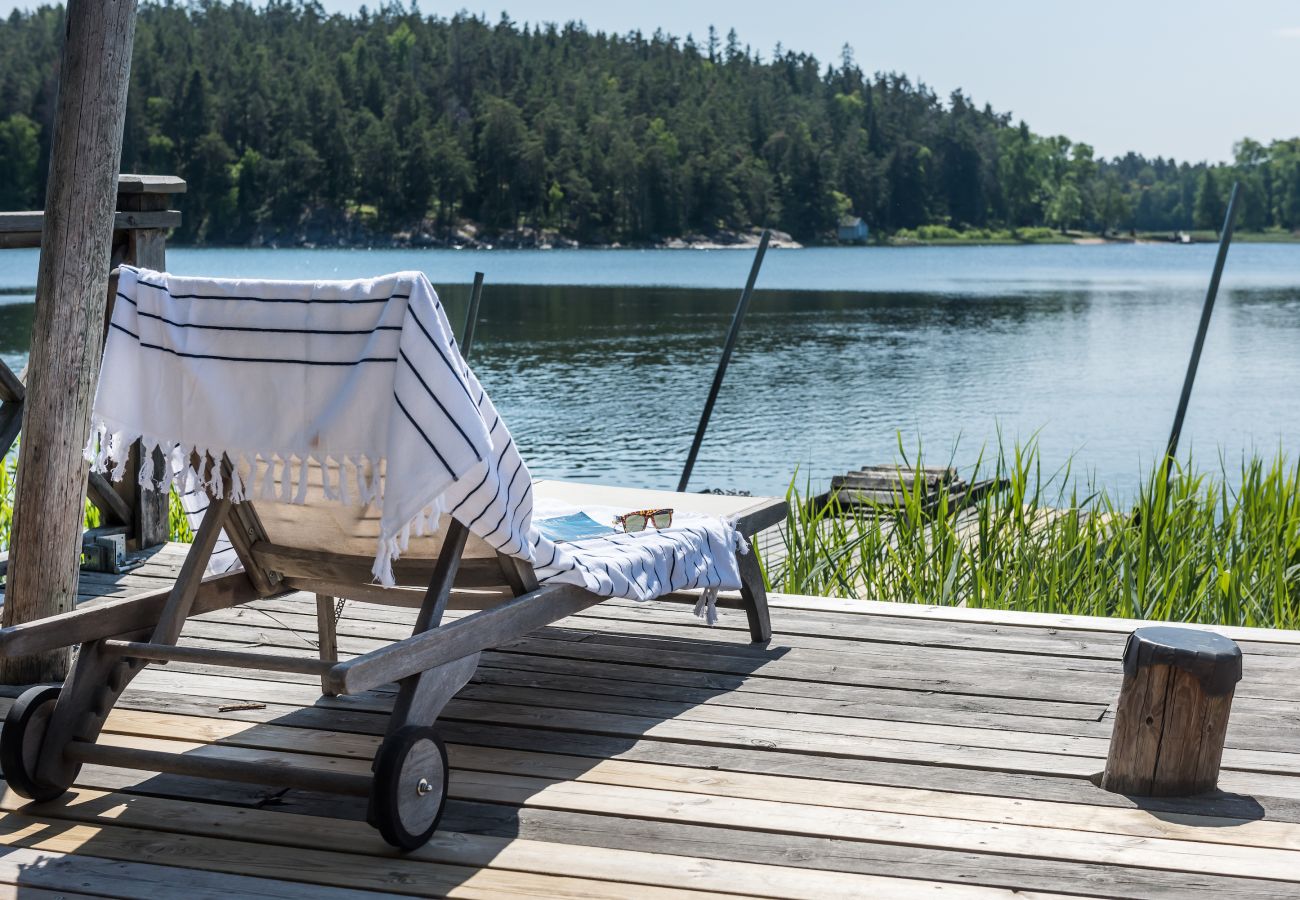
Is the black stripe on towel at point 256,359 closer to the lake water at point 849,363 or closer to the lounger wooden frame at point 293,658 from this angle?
the lounger wooden frame at point 293,658

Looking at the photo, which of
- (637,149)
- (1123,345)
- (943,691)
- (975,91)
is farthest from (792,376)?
(975,91)

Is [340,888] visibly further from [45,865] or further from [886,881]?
[886,881]

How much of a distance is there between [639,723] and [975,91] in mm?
99998

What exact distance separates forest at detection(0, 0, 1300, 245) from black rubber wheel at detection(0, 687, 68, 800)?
5881cm

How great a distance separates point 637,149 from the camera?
69.8 meters

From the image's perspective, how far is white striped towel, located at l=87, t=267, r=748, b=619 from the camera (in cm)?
210

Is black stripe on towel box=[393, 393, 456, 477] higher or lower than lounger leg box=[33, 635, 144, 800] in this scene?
higher

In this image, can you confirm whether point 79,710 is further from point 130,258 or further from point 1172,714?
point 130,258

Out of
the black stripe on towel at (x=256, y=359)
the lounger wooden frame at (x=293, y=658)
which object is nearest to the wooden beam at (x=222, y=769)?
the lounger wooden frame at (x=293, y=658)

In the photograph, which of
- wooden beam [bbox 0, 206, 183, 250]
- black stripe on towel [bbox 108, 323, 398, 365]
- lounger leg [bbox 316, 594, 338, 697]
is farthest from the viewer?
wooden beam [bbox 0, 206, 183, 250]

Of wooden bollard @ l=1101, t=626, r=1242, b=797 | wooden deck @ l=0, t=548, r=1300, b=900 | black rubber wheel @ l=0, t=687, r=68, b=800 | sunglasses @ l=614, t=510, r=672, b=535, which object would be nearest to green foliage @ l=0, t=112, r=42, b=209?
sunglasses @ l=614, t=510, r=672, b=535

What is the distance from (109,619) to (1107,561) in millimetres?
2898

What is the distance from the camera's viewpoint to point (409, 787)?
2.05 m

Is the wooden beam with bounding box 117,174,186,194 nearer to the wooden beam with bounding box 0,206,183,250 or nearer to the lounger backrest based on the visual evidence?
the wooden beam with bounding box 0,206,183,250
